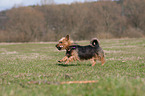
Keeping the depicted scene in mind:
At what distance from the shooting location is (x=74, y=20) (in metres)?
47.7

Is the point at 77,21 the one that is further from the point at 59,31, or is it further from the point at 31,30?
the point at 31,30

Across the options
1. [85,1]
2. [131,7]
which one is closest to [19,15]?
→ [85,1]

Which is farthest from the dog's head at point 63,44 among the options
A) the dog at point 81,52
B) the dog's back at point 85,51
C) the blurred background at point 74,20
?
the blurred background at point 74,20

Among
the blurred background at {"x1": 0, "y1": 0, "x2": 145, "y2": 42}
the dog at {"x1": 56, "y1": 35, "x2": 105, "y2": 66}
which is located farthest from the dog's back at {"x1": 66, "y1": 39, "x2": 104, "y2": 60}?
the blurred background at {"x1": 0, "y1": 0, "x2": 145, "y2": 42}

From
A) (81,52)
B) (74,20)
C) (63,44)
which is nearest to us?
(81,52)

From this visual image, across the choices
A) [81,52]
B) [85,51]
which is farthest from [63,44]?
[85,51]

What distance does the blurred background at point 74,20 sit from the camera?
142 ft

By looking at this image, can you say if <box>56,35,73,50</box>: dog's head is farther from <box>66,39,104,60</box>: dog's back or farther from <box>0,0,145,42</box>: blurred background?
<box>0,0,145,42</box>: blurred background

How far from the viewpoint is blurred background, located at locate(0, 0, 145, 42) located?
43.2m

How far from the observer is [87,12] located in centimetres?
4869

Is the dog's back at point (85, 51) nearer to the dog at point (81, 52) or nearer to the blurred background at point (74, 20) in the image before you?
the dog at point (81, 52)

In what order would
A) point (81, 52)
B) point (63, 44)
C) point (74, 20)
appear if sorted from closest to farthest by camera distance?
1. point (81, 52)
2. point (63, 44)
3. point (74, 20)

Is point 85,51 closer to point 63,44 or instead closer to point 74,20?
point 63,44

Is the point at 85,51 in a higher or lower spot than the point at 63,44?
lower
